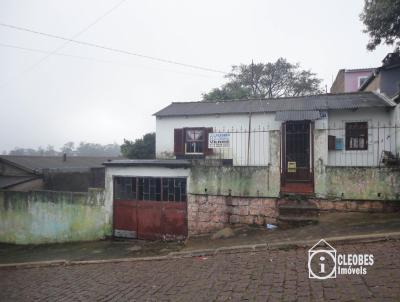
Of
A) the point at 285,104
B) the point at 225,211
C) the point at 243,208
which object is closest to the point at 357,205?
the point at 243,208

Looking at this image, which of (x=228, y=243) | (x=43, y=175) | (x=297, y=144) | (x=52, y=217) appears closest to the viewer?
(x=228, y=243)

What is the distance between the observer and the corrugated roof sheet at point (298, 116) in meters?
12.7

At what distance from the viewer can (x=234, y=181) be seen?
9180 millimetres

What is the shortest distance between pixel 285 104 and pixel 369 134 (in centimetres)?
435

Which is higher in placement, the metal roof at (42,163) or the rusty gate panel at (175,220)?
the metal roof at (42,163)

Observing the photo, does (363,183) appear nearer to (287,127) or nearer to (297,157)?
(297,157)

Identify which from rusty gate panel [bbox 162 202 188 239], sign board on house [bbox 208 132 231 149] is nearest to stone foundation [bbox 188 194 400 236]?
rusty gate panel [bbox 162 202 188 239]

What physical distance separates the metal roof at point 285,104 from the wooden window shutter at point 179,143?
3.61 feet

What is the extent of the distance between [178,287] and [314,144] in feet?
20.3

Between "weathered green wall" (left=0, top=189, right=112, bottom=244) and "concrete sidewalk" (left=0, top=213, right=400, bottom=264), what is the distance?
0.46 metres

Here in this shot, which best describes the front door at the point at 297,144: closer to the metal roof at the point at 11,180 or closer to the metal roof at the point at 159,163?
the metal roof at the point at 159,163

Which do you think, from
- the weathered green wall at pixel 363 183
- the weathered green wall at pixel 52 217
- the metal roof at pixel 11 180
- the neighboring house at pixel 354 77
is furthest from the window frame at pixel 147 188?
the neighboring house at pixel 354 77

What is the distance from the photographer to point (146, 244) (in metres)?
10.0

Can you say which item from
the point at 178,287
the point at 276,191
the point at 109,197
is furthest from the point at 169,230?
the point at 178,287
